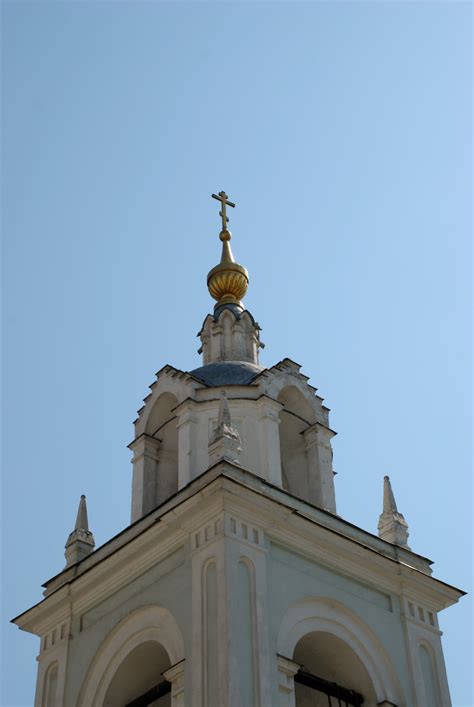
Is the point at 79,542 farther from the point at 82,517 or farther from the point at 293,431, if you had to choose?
the point at 293,431

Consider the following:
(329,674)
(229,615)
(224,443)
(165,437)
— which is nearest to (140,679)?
(329,674)

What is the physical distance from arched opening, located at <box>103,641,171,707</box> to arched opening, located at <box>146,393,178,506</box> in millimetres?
3792

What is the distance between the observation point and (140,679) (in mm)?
21766

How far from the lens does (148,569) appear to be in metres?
21.6

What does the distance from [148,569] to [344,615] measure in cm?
319

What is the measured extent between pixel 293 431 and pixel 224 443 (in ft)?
13.4

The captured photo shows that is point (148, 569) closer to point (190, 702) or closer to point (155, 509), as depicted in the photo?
point (155, 509)

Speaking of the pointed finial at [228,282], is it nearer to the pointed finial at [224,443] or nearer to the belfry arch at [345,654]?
the pointed finial at [224,443]

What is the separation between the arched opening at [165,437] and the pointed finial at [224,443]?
118 inches

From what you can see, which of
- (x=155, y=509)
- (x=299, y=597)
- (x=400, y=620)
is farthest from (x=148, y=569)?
(x=400, y=620)

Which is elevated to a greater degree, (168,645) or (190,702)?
(168,645)

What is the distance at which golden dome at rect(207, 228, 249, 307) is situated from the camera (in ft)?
92.2

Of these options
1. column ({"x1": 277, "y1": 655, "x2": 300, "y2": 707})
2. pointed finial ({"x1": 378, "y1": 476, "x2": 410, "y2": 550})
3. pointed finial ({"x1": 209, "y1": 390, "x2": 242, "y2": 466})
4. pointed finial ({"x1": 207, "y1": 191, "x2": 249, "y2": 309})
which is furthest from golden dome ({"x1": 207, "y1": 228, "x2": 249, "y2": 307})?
column ({"x1": 277, "y1": 655, "x2": 300, "y2": 707})

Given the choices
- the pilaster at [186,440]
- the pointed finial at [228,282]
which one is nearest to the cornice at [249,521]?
the pilaster at [186,440]
